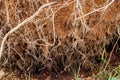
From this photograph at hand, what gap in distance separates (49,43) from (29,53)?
20 centimetres

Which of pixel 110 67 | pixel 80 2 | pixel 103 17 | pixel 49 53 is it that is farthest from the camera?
pixel 110 67

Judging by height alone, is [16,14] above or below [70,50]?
above

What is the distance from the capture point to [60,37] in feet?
7.04

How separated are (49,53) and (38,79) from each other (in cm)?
29

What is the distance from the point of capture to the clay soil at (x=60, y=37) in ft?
6.55

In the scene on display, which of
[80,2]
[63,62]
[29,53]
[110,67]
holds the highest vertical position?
[80,2]

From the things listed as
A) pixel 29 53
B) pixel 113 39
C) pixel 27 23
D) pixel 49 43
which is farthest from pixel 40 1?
pixel 113 39

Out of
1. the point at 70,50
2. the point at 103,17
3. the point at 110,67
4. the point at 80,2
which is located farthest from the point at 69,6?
the point at 110,67

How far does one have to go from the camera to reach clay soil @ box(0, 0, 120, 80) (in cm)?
200

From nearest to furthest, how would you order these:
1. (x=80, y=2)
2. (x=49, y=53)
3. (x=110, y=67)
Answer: (x=80, y=2) → (x=49, y=53) → (x=110, y=67)

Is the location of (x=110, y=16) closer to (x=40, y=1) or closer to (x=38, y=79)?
(x=40, y=1)

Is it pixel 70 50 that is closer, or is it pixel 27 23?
pixel 27 23

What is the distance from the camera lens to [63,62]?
2.35 metres

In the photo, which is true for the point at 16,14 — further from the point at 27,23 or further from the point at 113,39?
the point at 113,39
